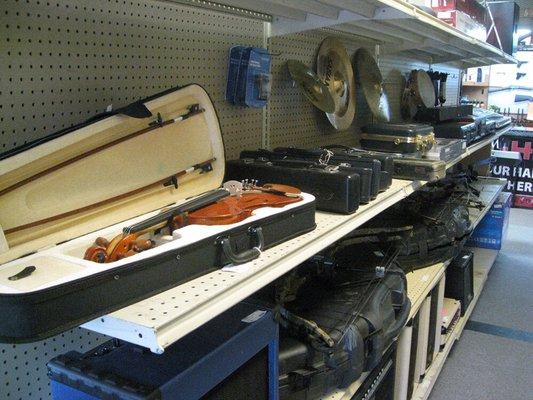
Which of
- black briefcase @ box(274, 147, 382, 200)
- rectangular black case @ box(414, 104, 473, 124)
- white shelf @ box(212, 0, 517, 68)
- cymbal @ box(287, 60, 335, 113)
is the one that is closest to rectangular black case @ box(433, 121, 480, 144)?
rectangular black case @ box(414, 104, 473, 124)

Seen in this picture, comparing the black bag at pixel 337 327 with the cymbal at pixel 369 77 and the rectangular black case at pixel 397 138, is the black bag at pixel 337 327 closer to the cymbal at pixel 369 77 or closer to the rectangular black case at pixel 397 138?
the rectangular black case at pixel 397 138

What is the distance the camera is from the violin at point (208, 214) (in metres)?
0.89

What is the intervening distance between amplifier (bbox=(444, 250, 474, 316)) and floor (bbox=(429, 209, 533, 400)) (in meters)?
0.26

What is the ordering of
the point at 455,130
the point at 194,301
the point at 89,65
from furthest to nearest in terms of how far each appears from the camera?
1. the point at 455,130
2. the point at 89,65
3. the point at 194,301

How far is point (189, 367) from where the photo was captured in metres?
0.85

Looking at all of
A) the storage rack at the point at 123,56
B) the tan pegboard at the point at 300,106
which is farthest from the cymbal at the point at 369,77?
the storage rack at the point at 123,56

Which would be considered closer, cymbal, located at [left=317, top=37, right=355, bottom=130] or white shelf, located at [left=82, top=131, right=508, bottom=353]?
white shelf, located at [left=82, top=131, right=508, bottom=353]

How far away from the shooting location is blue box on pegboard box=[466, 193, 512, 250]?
383cm

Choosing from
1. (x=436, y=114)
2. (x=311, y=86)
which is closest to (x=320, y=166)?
(x=311, y=86)

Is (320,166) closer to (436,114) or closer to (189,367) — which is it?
(189,367)

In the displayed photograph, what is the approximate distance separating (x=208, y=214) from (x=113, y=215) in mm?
213

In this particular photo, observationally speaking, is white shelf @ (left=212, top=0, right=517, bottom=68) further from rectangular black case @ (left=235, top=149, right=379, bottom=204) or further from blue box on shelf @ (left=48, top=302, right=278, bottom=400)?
blue box on shelf @ (left=48, top=302, right=278, bottom=400)

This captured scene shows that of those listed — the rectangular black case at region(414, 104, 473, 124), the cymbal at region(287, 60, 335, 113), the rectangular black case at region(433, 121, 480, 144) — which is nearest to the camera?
the cymbal at region(287, 60, 335, 113)

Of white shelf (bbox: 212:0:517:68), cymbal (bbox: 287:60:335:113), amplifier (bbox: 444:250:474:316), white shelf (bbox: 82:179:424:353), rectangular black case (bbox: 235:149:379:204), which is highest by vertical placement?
white shelf (bbox: 212:0:517:68)
